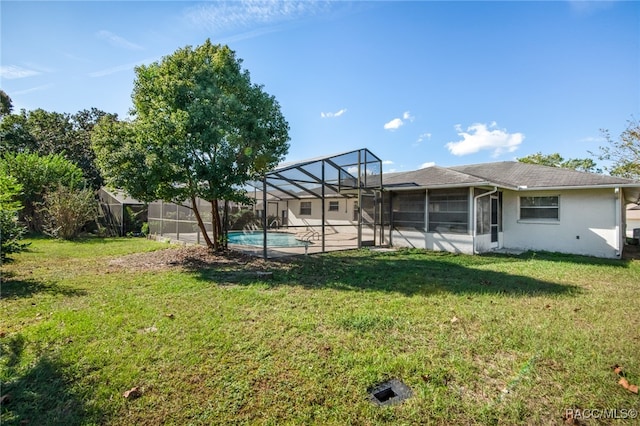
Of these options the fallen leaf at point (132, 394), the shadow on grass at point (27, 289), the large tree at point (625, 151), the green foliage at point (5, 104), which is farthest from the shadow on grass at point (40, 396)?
the green foliage at point (5, 104)

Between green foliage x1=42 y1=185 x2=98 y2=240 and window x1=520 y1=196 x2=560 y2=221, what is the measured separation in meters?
20.1

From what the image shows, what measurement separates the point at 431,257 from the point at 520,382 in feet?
24.9

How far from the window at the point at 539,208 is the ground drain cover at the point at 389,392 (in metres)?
12.1

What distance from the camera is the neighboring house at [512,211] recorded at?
10.5 meters

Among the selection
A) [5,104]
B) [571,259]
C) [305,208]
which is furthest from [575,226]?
[5,104]

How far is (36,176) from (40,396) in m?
18.9

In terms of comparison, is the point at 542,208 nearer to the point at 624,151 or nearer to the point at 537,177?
the point at 537,177

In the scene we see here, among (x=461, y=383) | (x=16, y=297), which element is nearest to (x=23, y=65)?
(x=16, y=297)

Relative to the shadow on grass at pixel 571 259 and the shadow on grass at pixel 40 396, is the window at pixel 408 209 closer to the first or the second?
the shadow on grass at pixel 571 259

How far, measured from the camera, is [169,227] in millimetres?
14297

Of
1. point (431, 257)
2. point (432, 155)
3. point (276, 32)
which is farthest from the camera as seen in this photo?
point (432, 155)

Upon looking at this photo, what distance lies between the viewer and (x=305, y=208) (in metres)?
20.7

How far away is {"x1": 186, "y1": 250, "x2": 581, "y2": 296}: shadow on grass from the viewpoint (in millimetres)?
6031

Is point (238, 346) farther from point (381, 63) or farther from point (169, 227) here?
point (169, 227)
